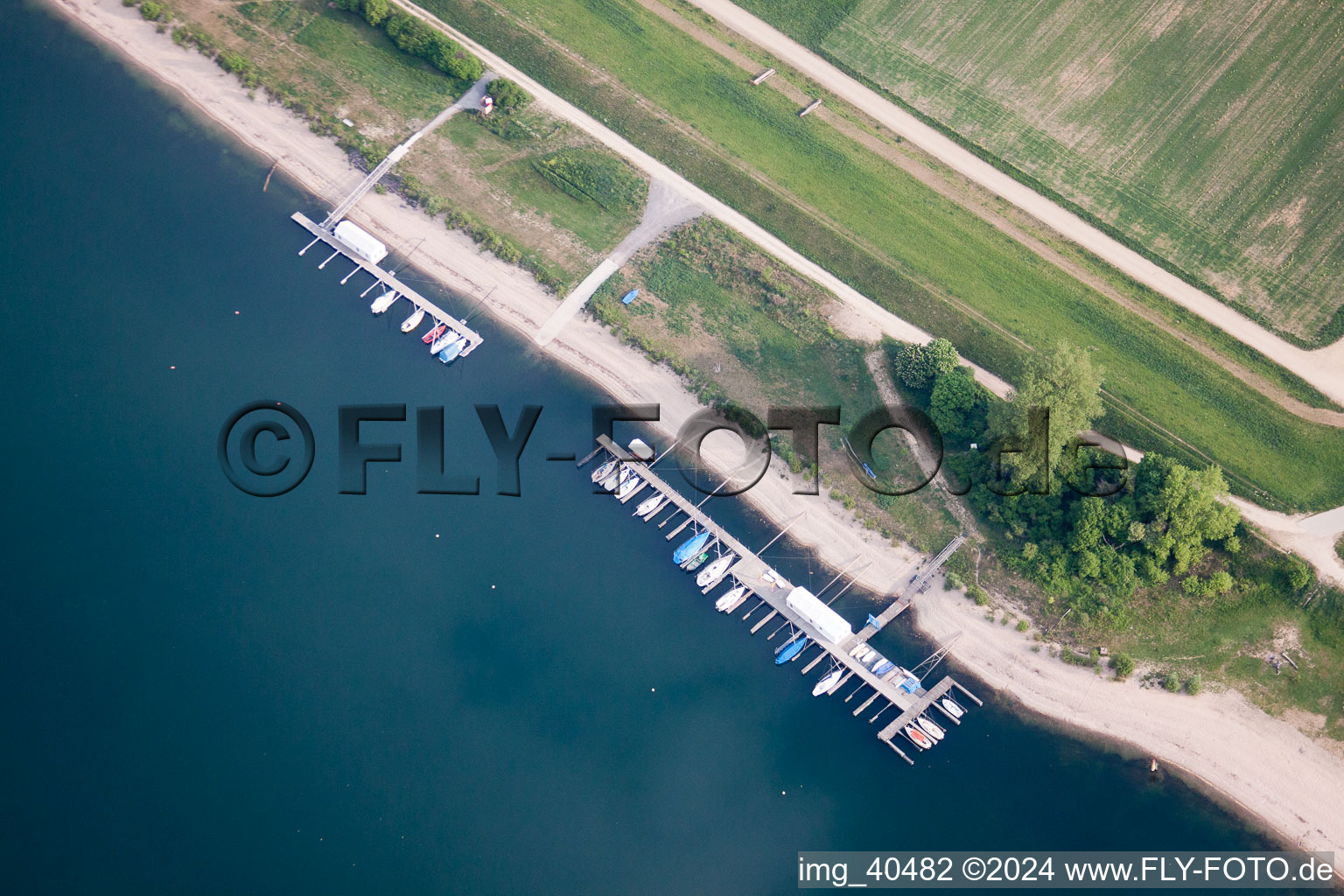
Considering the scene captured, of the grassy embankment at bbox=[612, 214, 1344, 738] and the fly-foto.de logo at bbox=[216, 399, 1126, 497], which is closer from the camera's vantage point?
the grassy embankment at bbox=[612, 214, 1344, 738]

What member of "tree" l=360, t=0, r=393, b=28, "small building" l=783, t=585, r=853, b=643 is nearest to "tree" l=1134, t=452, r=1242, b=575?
"small building" l=783, t=585, r=853, b=643

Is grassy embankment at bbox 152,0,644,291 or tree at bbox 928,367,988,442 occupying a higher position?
grassy embankment at bbox 152,0,644,291

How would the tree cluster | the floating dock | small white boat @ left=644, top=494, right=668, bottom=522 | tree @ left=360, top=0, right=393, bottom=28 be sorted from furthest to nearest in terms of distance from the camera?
1. tree @ left=360, top=0, right=393, bottom=28
2. the tree cluster
3. small white boat @ left=644, top=494, right=668, bottom=522
4. the floating dock

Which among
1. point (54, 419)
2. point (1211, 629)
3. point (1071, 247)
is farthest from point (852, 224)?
point (54, 419)

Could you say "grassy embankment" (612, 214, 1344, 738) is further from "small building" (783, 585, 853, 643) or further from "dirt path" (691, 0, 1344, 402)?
"dirt path" (691, 0, 1344, 402)

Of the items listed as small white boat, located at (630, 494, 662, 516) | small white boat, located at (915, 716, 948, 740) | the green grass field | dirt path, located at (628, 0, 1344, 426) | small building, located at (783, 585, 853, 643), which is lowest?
small white boat, located at (915, 716, 948, 740)

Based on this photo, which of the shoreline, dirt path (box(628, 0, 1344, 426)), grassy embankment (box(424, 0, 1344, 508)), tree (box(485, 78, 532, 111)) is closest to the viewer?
the shoreline

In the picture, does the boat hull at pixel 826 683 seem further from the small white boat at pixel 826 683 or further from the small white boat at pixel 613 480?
the small white boat at pixel 613 480

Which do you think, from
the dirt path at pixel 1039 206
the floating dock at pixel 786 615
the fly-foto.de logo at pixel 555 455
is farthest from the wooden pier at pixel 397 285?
the dirt path at pixel 1039 206
